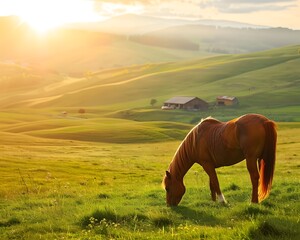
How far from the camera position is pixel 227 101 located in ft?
518

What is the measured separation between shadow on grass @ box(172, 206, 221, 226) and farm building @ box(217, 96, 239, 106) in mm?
146999

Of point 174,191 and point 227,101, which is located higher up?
point 174,191

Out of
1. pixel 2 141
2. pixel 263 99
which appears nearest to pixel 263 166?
pixel 2 141

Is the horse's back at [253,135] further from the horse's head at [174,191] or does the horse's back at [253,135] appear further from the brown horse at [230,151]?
the horse's head at [174,191]

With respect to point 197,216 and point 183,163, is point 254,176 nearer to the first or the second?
point 197,216

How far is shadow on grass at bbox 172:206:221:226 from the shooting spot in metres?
11.1

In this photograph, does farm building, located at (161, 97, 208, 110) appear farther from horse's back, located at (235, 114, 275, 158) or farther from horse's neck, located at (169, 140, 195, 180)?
horse's back, located at (235, 114, 275, 158)

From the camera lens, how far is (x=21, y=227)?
11617mm

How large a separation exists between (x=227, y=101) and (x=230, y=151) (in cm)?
14695

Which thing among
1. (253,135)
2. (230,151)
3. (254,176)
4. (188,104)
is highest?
(253,135)

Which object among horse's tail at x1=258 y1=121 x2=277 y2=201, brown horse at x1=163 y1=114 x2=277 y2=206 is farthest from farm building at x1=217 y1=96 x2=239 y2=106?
horse's tail at x1=258 y1=121 x2=277 y2=201

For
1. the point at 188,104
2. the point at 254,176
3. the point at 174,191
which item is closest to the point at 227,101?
the point at 188,104

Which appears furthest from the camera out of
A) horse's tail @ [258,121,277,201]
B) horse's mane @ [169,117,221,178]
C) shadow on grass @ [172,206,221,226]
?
horse's mane @ [169,117,221,178]

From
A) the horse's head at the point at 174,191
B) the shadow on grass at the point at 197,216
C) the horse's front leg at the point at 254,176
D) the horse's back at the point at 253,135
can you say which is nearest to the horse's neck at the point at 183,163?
the horse's head at the point at 174,191
